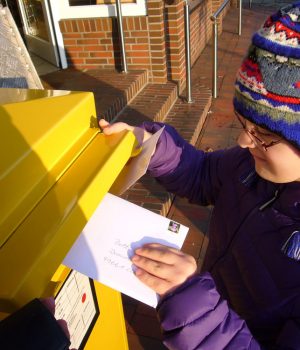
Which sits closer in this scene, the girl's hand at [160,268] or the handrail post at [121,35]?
the girl's hand at [160,268]

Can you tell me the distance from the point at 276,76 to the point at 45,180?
2.11 ft

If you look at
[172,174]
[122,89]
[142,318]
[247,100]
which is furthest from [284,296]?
[122,89]

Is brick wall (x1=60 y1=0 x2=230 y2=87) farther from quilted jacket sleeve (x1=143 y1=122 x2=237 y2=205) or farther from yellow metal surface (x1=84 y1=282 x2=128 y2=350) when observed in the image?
yellow metal surface (x1=84 y1=282 x2=128 y2=350)

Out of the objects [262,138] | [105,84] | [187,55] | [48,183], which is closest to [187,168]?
[262,138]

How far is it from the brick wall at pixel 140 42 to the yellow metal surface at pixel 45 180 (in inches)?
130

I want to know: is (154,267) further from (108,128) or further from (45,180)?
(108,128)

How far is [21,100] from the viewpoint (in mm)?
1222

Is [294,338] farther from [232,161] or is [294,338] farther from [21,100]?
[21,100]

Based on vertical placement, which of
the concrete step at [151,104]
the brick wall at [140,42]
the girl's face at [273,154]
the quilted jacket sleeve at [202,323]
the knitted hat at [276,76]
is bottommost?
the concrete step at [151,104]

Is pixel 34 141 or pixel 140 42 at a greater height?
pixel 34 141

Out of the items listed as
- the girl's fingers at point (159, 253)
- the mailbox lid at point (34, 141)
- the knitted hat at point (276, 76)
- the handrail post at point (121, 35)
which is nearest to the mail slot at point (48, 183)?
the mailbox lid at point (34, 141)

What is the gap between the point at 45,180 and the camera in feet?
3.29

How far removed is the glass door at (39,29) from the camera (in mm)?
4617

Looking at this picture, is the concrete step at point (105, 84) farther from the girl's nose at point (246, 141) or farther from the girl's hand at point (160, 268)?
the girl's hand at point (160, 268)
